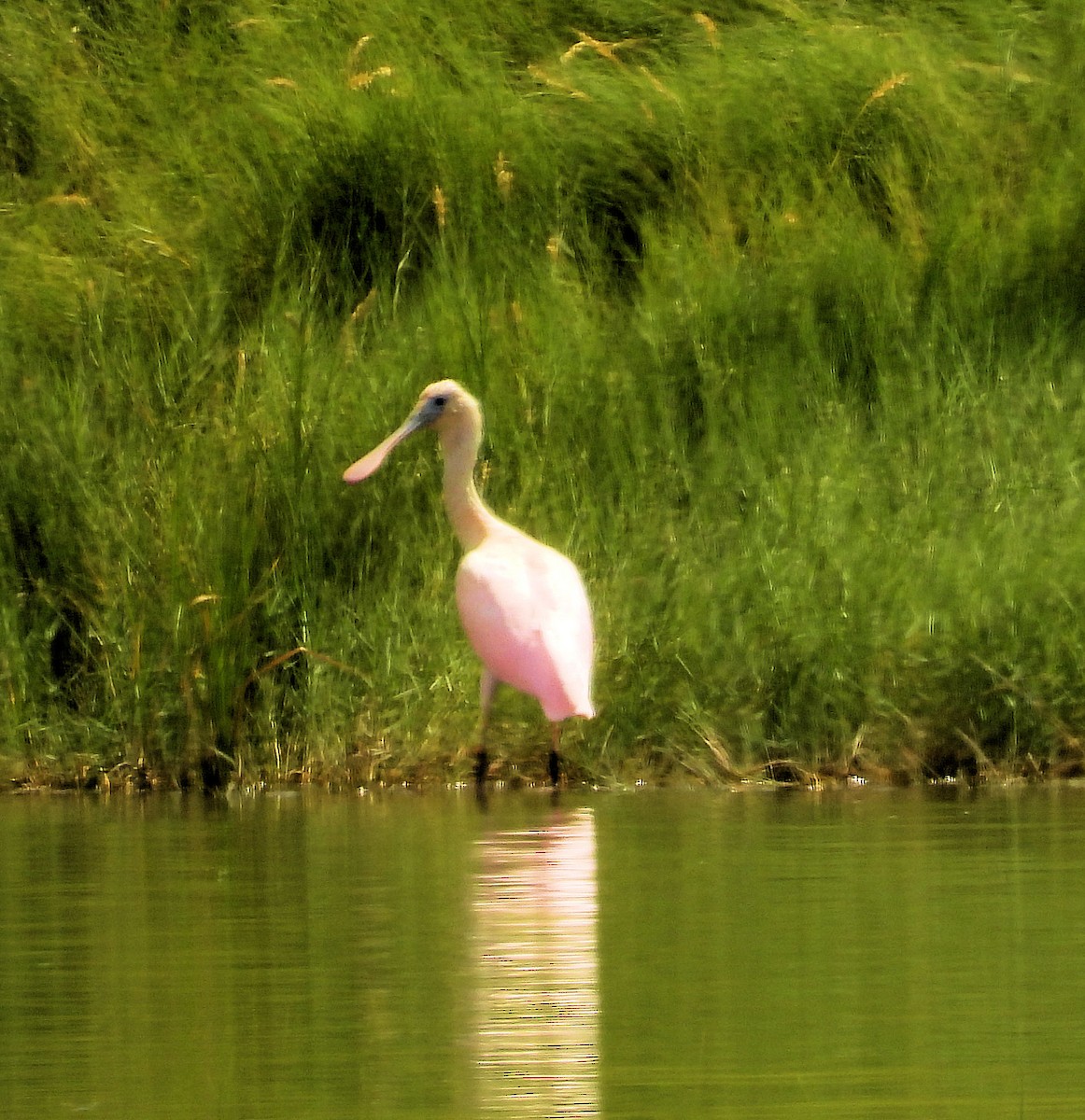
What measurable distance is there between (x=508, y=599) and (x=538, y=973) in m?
3.78

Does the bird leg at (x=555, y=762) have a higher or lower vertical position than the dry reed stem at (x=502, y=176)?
lower

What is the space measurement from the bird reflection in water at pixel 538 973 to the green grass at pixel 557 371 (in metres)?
1.66

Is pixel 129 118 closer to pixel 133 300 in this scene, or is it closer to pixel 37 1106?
pixel 133 300

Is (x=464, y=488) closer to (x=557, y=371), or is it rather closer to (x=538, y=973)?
(x=557, y=371)

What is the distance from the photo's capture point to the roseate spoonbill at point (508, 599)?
8672mm

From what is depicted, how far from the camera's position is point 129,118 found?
1548 centimetres

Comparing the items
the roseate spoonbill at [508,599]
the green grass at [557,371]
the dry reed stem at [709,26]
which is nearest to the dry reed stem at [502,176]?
the green grass at [557,371]

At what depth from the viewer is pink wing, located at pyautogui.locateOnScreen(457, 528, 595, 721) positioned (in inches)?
340

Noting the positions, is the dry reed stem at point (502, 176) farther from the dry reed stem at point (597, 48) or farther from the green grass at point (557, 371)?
the dry reed stem at point (597, 48)

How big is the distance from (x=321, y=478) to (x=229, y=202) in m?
3.55

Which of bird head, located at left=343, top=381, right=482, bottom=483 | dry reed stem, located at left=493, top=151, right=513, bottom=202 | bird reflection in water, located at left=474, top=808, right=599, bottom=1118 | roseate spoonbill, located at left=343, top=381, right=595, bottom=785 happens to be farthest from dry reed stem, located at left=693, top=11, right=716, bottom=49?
bird reflection in water, located at left=474, top=808, right=599, bottom=1118

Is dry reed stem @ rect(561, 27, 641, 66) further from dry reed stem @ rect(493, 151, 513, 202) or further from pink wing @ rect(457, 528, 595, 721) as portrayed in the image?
pink wing @ rect(457, 528, 595, 721)

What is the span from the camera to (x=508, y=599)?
355 inches

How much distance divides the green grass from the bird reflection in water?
1655 mm
